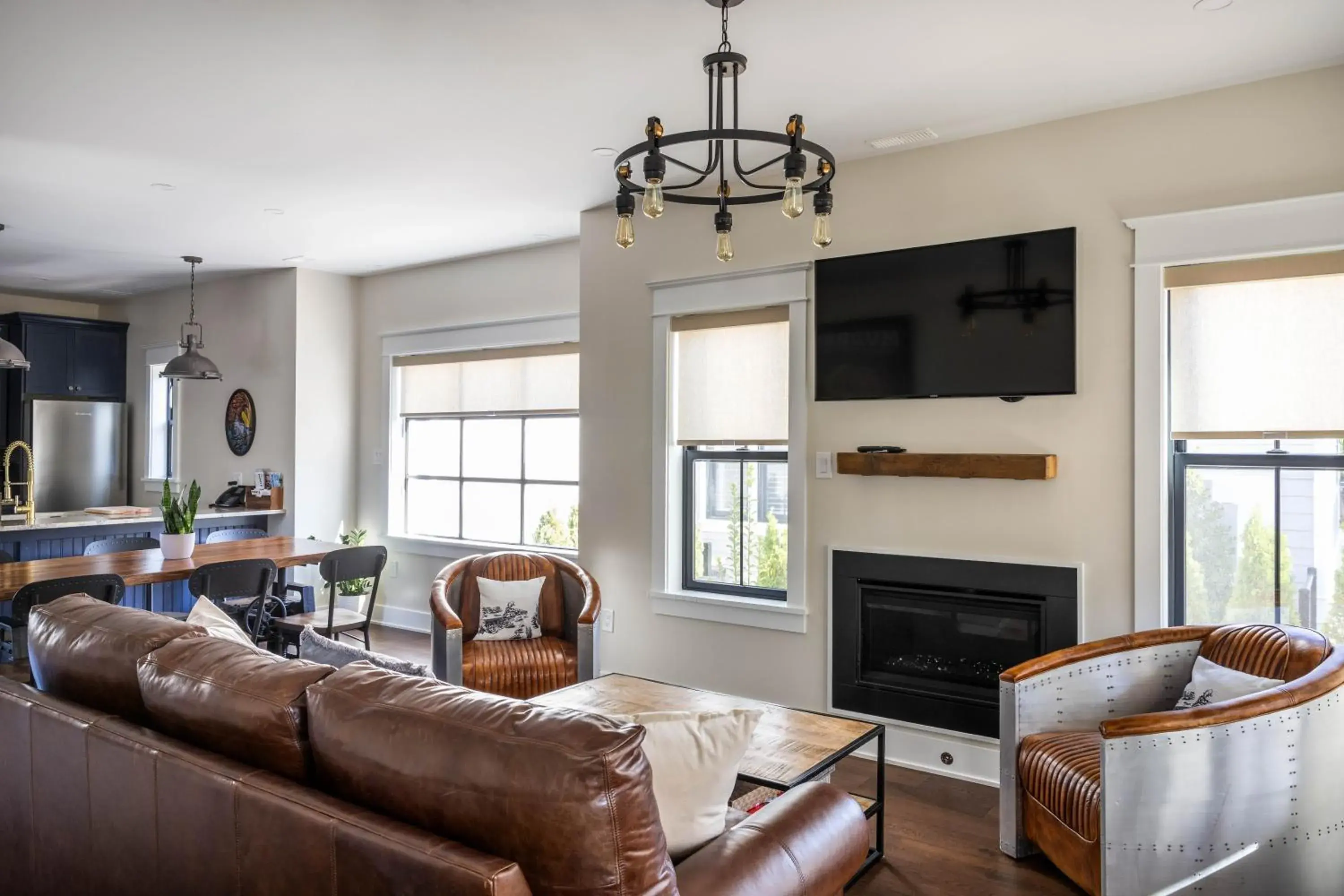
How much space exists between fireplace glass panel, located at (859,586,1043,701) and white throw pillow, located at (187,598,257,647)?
2.57 m

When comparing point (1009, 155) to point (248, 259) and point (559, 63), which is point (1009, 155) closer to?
point (559, 63)

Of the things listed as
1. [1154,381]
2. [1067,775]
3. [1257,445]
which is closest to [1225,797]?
[1067,775]

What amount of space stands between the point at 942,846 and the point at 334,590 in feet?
10.5

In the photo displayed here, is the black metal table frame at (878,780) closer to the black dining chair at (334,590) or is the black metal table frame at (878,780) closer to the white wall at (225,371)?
the black dining chair at (334,590)

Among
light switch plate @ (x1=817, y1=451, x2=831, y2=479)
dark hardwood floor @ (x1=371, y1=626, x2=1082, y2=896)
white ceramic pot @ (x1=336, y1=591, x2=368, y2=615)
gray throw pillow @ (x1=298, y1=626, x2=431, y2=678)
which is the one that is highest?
light switch plate @ (x1=817, y1=451, x2=831, y2=479)

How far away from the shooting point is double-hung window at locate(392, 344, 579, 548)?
5.82 meters

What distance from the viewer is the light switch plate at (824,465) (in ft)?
13.3

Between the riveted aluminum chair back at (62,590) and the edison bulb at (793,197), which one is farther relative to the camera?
the riveted aluminum chair back at (62,590)

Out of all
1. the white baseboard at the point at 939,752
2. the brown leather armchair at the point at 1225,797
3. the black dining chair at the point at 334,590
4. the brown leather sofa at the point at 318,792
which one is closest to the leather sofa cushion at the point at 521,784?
the brown leather sofa at the point at 318,792

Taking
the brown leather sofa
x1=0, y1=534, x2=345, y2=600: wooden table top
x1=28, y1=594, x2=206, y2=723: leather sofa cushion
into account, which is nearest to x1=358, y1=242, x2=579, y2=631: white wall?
x1=0, y1=534, x2=345, y2=600: wooden table top

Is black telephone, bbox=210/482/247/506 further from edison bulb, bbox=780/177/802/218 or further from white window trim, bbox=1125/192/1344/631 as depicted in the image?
white window trim, bbox=1125/192/1344/631

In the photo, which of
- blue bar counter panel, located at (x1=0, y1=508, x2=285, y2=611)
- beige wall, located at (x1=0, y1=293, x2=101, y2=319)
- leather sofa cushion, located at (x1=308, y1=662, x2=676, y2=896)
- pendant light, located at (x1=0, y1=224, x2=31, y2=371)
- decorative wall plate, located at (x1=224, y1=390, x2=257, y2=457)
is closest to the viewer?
leather sofa cushion, located at (x1=308, y1=662, x2=676, y2=896)

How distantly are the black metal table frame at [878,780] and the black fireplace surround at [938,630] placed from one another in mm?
754

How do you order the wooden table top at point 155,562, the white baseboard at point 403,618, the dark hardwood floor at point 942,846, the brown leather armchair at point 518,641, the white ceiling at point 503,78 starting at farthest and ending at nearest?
the white baseboard at point 403,618
the wooden table top at point 155,562
the brown leather armchair at point 518,641
the dark hardwood floor at point 942,846
the white ceiling at point 503,78
